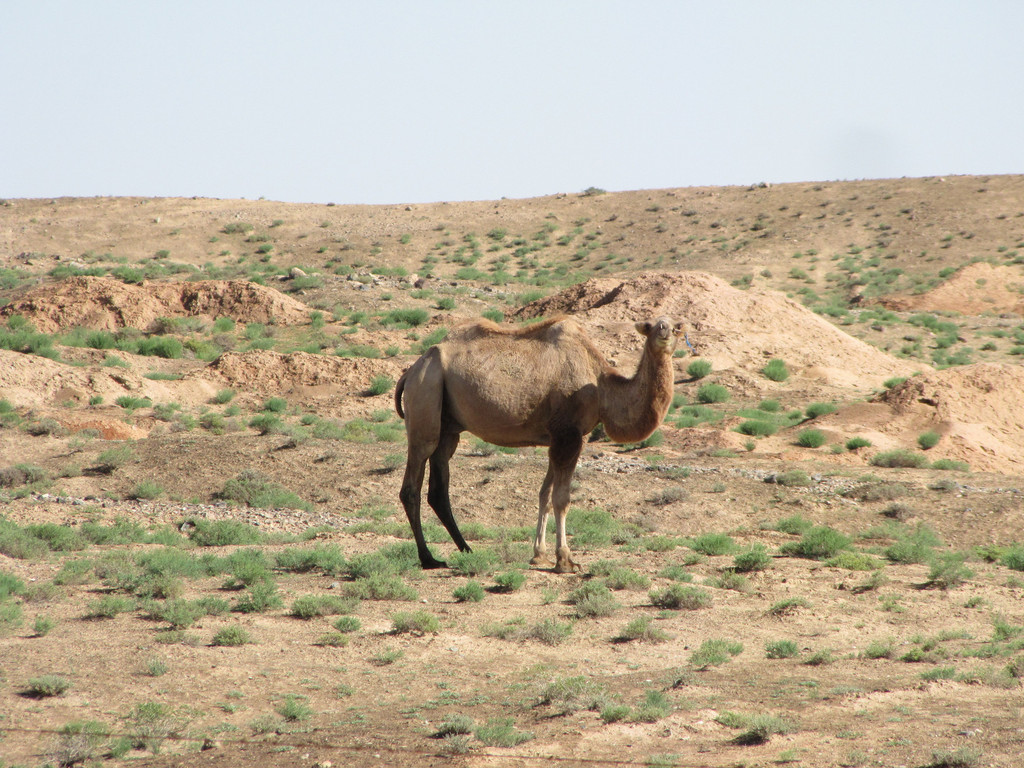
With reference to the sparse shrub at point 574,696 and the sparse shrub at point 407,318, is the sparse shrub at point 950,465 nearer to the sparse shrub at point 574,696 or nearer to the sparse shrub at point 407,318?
the sparse shrub at point 574,696

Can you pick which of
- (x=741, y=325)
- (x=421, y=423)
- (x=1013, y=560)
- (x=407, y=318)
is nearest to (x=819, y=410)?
(x=741, y=325)

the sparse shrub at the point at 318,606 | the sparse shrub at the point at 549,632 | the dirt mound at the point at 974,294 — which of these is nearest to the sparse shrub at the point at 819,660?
the sparse shrub at the point at 549,632

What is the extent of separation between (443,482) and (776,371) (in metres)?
17.3

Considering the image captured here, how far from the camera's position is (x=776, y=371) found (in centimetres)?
2734

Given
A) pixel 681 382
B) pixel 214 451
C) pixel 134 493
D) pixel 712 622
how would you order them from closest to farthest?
pixel 712 622, pixel 134 493, pixel 214 451, pixel 681 382

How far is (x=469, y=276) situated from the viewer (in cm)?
4959

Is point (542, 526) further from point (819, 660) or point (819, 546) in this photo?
point (819, 660)

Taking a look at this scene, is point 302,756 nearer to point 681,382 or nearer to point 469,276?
point 681,382

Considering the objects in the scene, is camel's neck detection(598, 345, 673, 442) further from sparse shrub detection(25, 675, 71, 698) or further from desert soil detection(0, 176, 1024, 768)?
sparse shrub detection(25, 675, 71, 698)

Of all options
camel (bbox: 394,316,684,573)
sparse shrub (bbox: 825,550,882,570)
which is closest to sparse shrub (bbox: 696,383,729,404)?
sparse shrub (bbox: 825,550,882,570)

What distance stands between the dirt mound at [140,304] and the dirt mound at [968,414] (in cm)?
2009

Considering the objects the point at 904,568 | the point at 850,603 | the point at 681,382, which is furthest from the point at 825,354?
the point at 850,603

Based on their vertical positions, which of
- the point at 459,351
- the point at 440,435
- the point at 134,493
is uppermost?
the point at 459,351

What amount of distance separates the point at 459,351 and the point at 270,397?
14589mm
